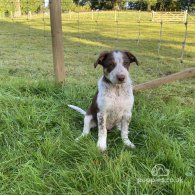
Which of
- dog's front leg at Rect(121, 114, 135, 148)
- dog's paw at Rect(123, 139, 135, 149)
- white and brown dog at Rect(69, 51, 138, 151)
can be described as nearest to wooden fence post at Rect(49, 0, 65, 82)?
white and brown dog at Rect(69, 51, 138, 151)

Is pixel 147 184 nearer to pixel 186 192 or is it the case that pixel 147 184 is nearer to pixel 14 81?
pixel 186 192

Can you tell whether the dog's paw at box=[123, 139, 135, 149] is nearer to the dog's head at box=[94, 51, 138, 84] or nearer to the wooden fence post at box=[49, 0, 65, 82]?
the dog's head at box=[94, 51, 138, 84]

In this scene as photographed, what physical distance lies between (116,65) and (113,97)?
1.31 ft

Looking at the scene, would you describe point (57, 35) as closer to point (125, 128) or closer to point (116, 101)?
point (116, 101)

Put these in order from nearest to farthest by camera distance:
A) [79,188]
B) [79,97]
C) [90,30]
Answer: [79,188], [79,97], [90,30]

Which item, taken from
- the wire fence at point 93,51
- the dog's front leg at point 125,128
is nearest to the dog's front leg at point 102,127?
the dog's front leg at point 125,128

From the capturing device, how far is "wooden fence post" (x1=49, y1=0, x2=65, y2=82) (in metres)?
5.07

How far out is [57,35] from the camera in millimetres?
5156

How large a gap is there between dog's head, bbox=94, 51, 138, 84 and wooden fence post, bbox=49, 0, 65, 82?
2.01 metres

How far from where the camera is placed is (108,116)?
3609 mm

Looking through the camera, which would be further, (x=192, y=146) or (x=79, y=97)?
(x=79, y=97)

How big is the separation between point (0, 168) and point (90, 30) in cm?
1664

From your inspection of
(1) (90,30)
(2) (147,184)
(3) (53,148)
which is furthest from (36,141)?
(1) (90,30)

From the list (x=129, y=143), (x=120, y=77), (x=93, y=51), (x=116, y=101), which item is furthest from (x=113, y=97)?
(x=93, y=51)
